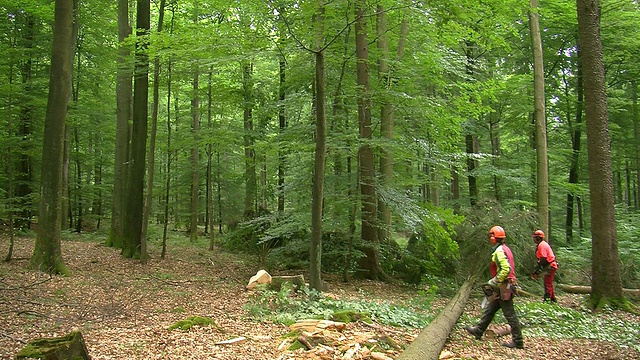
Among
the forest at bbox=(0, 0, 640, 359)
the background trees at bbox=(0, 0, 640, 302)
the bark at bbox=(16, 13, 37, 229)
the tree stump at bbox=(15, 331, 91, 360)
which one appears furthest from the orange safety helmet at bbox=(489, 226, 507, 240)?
the bark at bbox=(16, 13, 37, 229)

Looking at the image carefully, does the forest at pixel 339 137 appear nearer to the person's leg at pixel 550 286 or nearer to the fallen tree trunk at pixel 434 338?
the fallen tree trunk at pixel 434 338

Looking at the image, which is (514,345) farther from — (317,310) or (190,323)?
(190,323)

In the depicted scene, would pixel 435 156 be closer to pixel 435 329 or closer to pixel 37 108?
pixel 435 329

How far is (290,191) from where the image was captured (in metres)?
11.0

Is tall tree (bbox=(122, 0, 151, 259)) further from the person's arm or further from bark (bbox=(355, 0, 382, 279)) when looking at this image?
the person's arm

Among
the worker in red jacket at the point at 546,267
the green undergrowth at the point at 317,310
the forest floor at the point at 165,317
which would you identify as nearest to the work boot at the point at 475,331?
the forest floor at the point at 165,317

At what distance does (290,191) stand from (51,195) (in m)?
5.43

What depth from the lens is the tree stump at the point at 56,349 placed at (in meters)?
3.66

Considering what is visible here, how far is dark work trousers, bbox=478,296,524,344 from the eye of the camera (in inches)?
265

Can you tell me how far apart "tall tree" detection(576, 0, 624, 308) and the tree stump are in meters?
9.65

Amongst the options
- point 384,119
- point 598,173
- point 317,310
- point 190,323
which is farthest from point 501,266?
point 384,119

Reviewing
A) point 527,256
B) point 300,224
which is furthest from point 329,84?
point 527,256

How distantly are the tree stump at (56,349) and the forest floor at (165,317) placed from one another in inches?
25.3

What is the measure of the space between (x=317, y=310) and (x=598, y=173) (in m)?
7.18
